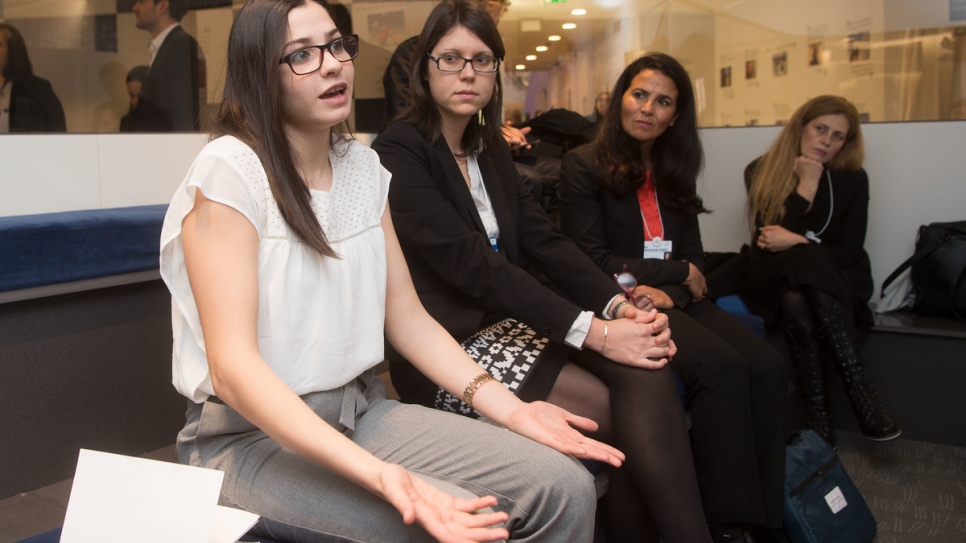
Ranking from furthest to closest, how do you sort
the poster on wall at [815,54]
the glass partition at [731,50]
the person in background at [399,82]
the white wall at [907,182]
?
the poster on wall at [815,54], the glass partition at [731,50], the white wall at [907,182], the person in background at [399,82]

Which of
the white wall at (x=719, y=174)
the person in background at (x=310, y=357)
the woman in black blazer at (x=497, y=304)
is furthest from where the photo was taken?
the white wall at (x=719, y=174)

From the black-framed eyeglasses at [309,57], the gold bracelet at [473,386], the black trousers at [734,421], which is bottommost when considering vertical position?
the black trousers at [734,421]

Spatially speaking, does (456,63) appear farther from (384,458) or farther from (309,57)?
(384,458)

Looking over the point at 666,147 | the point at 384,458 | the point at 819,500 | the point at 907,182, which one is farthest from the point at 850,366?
the point at 384,458

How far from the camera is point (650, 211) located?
264 centimetres

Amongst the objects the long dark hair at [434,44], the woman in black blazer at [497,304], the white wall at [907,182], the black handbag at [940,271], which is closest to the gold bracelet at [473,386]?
the woman in black blazer at [497,304]

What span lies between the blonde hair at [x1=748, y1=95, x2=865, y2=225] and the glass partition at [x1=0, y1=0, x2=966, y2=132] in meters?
0.53

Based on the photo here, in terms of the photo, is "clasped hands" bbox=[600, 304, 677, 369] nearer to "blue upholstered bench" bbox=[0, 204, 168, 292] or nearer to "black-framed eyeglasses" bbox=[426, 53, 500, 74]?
"black-framed eyeglasses" bbox=[426, 53, 500, 74]

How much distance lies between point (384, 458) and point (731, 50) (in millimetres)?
3514

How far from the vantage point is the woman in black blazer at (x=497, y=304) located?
176 centimetres

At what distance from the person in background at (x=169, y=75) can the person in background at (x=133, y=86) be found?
0.01m

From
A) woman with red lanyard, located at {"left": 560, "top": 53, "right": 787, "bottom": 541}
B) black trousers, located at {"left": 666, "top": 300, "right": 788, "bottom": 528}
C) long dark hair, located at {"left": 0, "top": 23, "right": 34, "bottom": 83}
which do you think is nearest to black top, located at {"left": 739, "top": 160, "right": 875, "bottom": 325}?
woman with red lanyard, located at {"left": 560, "top": 53, "right": 787, "bottom": 541}

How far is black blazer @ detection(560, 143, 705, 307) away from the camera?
253 cm

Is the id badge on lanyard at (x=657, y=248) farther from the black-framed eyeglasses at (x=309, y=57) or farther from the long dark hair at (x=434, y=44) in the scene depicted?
the black-framed eyeglasses at (x=309, y=57)
